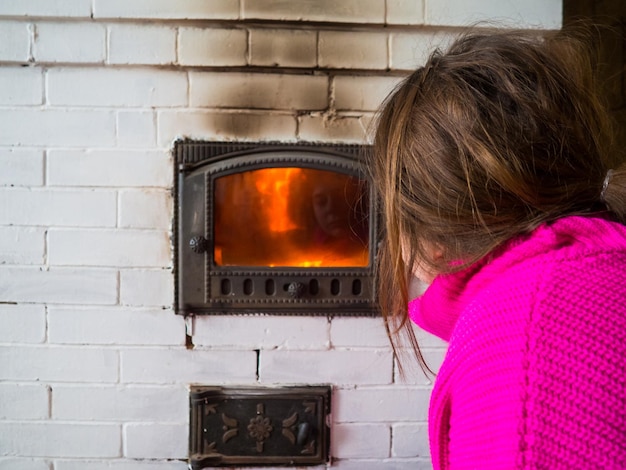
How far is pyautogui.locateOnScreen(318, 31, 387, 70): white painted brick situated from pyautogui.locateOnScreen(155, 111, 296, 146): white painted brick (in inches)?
6.6

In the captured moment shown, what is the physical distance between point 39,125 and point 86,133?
4.6 inches

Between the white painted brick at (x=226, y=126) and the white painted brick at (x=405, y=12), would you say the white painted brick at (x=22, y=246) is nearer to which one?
the white painted brick at (x=226, y=126)

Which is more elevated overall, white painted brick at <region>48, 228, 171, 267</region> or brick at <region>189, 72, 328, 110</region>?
brick at <region>189, 72, 328, 110</region>

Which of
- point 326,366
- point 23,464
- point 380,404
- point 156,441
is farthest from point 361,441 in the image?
point 23,464

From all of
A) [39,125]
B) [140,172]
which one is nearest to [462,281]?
[140,172]

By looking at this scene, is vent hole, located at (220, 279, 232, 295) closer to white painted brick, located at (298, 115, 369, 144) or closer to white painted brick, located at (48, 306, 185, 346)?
white painted brick, located at (48, 306, 185, 346)

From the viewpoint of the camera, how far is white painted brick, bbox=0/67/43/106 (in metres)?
1.21

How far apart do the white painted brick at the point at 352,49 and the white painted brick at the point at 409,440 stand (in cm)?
91

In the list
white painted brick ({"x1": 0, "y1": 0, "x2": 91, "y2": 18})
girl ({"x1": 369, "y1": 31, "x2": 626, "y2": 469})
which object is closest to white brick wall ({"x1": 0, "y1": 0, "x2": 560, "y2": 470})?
white painted brick ({"x1": 0, "y1": 0, "x2": 91, "y2": 18})

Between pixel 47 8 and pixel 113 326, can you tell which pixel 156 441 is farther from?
pixel 47 8

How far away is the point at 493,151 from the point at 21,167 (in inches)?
43.8

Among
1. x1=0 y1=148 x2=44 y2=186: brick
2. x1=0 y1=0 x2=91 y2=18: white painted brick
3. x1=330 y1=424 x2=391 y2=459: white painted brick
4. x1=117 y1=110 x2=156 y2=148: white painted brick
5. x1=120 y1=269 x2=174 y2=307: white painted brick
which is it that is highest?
x1=0 y1=0 x2=91 y2=18: white painted brick

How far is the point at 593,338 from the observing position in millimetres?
527

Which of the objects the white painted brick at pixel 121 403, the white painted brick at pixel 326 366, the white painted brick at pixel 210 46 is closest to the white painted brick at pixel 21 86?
the white painted brick at pixel 210 46
